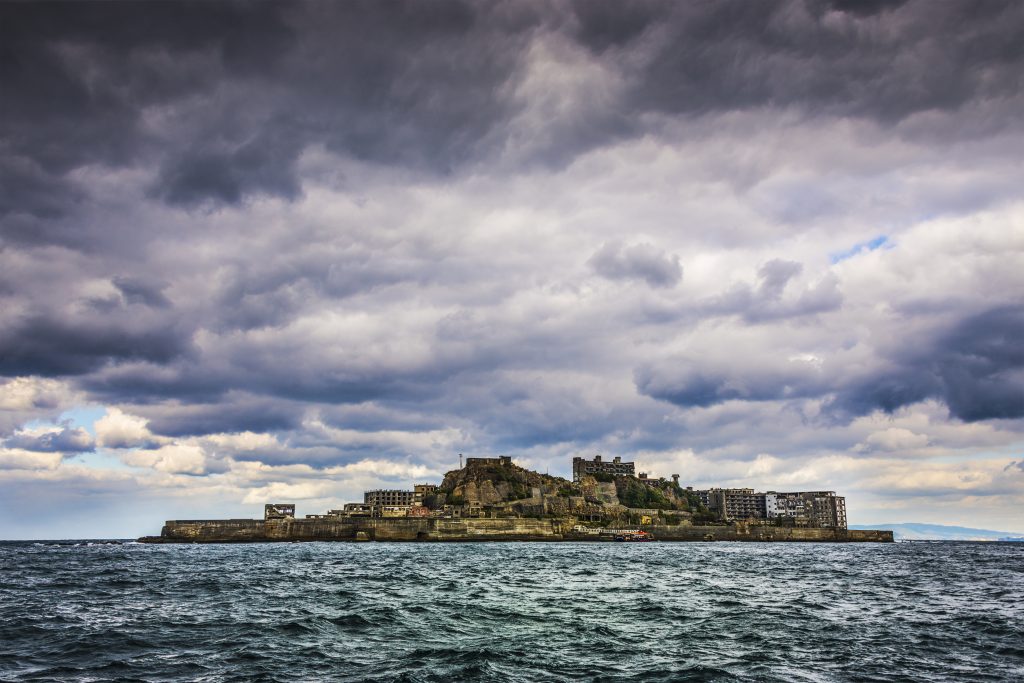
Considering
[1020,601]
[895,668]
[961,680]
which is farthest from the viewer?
[1020,601]

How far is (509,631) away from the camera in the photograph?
3130 cm

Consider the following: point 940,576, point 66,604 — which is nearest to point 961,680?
point 66,604

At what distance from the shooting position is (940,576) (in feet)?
228

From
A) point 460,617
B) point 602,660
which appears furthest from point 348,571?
point 602,660

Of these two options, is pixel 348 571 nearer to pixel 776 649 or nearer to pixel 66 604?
pixel 66 604

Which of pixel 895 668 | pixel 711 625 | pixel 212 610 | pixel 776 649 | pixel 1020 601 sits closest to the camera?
pixel 895 668

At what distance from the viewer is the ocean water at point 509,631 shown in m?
23.2

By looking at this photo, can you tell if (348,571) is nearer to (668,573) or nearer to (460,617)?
(668,573)

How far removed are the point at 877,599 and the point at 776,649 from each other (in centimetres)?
2392

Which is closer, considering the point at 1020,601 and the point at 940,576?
the point at 1020,601

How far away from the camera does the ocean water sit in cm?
2317

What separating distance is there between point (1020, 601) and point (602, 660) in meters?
37.3

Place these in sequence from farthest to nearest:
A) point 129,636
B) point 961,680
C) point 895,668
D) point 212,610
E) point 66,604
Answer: point 66,604, point 212,610, point 129,636, point 895,668, point 961,680

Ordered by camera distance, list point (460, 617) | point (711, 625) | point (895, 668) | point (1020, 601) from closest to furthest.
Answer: point (895, 668) < point (711, 625) < point (460, 617) < point (1020, 601)
